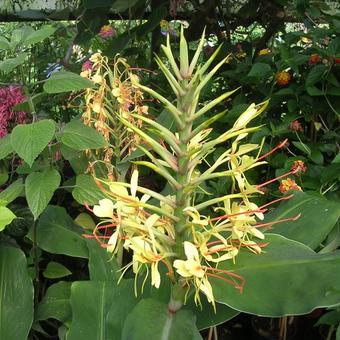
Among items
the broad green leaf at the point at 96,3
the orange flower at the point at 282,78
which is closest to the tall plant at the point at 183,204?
the orange flower at the point at 282,78

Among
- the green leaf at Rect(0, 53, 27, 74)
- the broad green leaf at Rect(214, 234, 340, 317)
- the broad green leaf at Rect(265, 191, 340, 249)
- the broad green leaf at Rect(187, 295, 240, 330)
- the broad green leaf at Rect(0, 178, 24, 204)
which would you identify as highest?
the green leaf at Rect(0, 53, 27, 74)

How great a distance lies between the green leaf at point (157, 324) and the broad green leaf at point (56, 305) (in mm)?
332

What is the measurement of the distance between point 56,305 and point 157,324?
38cm

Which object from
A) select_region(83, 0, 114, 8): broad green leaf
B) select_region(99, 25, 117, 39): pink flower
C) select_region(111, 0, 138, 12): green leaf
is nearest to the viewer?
select_region(83, 0, 114, 8): broad green leaf

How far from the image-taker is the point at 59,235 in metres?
1.14

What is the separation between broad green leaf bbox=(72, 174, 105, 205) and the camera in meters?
1.03

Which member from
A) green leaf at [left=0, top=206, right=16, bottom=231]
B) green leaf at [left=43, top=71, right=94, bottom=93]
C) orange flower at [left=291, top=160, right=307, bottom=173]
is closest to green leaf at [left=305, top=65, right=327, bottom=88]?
orange flower at [left=291, top=160, right=307, bottom=173]

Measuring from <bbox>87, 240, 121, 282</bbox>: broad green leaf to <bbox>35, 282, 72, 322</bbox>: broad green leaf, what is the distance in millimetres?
105

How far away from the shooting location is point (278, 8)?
195 centimetres

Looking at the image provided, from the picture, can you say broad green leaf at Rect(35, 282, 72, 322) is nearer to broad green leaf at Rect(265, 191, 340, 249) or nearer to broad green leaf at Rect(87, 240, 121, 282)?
broad green leaf at Rect(87, 240, 121, 282)

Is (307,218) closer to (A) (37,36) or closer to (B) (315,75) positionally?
(B) (315,75)

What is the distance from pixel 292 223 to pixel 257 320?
1.36 ft

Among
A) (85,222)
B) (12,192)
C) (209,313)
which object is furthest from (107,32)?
(209,313)

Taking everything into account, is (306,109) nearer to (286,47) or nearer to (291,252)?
(286,47)
